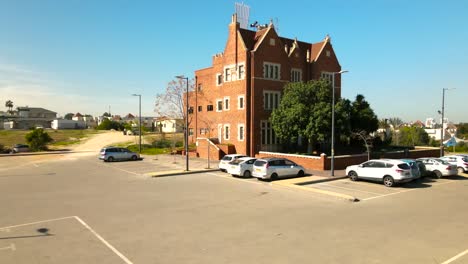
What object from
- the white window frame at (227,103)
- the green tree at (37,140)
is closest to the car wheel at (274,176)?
the white window frame at (227,103)

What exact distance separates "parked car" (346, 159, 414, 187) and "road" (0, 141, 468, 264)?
1260 mm

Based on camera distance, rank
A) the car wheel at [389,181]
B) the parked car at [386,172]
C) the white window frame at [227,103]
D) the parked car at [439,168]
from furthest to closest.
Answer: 1. the white window frame at [227,103]
2. the parked car at [439,168]
3. the car wheel at [389,181]
4. the parked car at [386,172]

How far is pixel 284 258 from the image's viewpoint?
31.5 ft

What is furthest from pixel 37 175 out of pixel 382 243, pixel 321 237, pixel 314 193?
pixel 382 243

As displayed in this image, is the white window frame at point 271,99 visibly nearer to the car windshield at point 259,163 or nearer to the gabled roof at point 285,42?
the gabled roof at point 285,42

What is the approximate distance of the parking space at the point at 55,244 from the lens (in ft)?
31.6

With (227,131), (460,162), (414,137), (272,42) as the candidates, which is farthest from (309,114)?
(414,137)

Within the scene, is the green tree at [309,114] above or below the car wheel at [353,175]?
above

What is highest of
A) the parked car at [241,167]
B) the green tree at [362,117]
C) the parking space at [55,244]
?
the green tree at [362,117]

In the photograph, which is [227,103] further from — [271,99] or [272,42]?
[272,42]

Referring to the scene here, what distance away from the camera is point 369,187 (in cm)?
2197

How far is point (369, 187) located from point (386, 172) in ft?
4.90

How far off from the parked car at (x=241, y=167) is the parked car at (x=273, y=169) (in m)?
1.25

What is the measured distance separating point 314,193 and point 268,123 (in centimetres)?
1847
